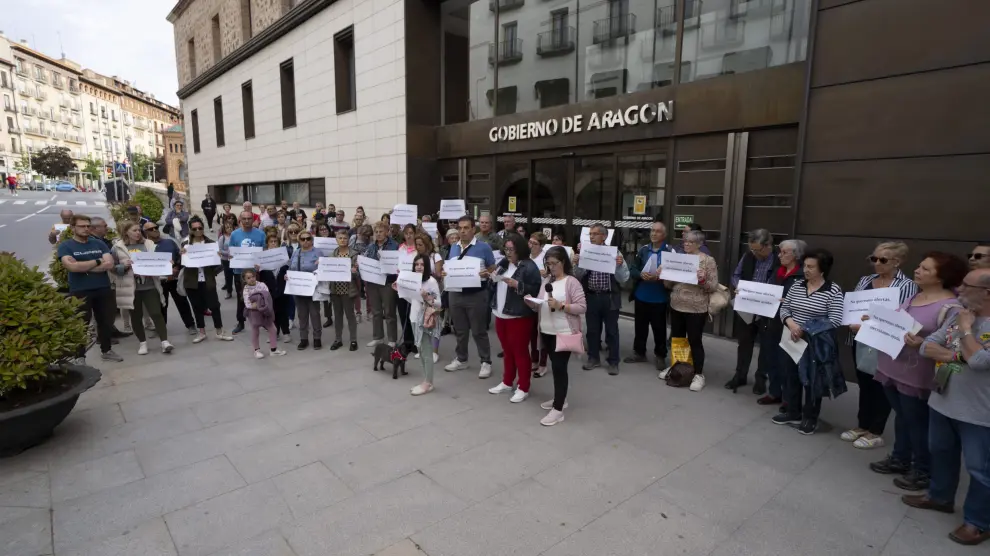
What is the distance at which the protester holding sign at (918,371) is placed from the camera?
11.6 feet

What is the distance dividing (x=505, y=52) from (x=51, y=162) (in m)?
98.5

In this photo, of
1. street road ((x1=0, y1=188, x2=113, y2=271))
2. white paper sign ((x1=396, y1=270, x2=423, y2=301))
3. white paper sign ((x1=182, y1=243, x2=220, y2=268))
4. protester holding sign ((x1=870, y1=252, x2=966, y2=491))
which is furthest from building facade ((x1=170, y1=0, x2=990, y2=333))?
street road ((x1=0, y1=188, x2=113, y2=271))

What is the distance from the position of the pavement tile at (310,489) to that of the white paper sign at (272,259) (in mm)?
4243

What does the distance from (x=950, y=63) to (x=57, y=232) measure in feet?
46.3

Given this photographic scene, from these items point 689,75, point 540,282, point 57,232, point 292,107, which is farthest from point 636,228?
point 292,107

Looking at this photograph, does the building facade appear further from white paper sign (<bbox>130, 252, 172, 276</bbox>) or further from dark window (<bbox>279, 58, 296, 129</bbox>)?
white paper sign (<bbox>130, 252, 172, 276</bbox>)

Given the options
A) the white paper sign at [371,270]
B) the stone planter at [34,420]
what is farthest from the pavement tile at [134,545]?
the white paper sign at [371,270]

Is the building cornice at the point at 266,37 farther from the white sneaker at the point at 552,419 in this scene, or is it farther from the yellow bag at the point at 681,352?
the white sneaker at the point at 552,419

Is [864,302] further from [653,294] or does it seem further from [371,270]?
[371,270]

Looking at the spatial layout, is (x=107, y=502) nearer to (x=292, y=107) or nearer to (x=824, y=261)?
(x=824, y=261)

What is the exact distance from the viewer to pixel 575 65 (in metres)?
10.0

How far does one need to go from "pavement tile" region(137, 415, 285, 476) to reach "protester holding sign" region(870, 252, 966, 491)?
17.1 ft

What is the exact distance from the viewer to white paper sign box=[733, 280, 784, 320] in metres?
4.96

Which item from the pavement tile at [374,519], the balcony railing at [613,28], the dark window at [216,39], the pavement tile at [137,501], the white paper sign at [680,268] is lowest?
the pavement tile at [137,501]
